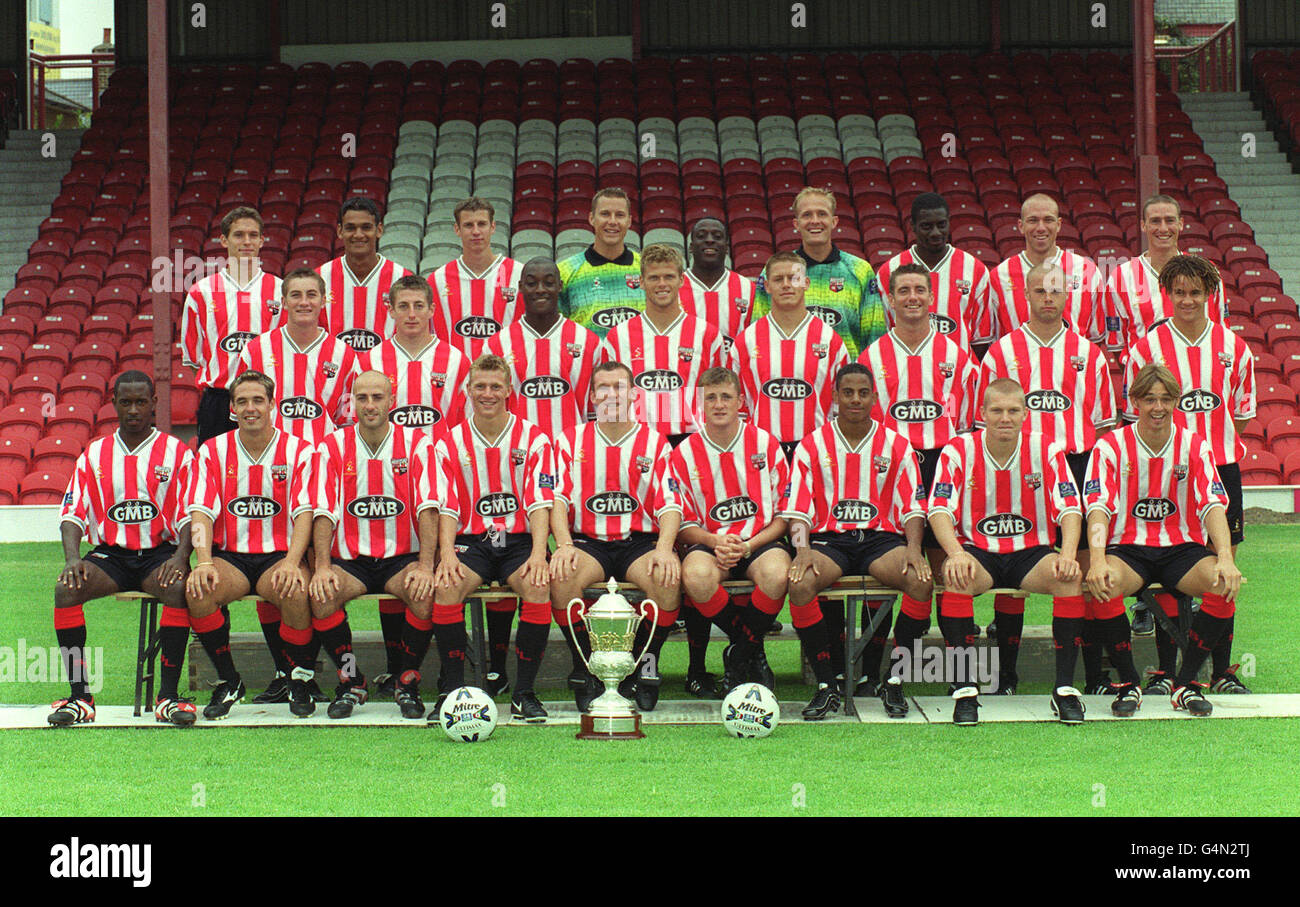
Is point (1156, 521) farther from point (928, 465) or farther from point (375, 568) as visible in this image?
point (375, 568)

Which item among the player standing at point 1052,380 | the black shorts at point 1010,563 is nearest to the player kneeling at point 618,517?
the black shorts at point 1010,563

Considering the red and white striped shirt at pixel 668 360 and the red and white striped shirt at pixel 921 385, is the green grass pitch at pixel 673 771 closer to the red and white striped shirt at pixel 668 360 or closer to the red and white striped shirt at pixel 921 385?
the red and white striped shirt at pixel 921 385

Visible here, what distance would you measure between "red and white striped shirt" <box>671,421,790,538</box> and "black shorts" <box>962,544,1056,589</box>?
863 mm

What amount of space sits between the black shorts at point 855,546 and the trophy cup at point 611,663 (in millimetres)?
811

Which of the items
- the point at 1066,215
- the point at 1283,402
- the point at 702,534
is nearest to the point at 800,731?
the point at 702,534

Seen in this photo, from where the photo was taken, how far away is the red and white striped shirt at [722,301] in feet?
21.4

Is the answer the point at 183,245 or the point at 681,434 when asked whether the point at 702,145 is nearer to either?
the point at 183,245

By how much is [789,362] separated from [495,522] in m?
1.46

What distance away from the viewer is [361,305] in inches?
261

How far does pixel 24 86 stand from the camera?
1864 centimetres

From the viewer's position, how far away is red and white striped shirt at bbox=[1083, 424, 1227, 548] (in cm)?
555

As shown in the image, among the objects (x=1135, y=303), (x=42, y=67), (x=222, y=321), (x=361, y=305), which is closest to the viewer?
(x=1135, y=303)

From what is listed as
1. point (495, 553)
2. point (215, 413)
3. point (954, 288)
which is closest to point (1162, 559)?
point (954, 288)

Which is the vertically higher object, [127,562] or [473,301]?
[473,301]
